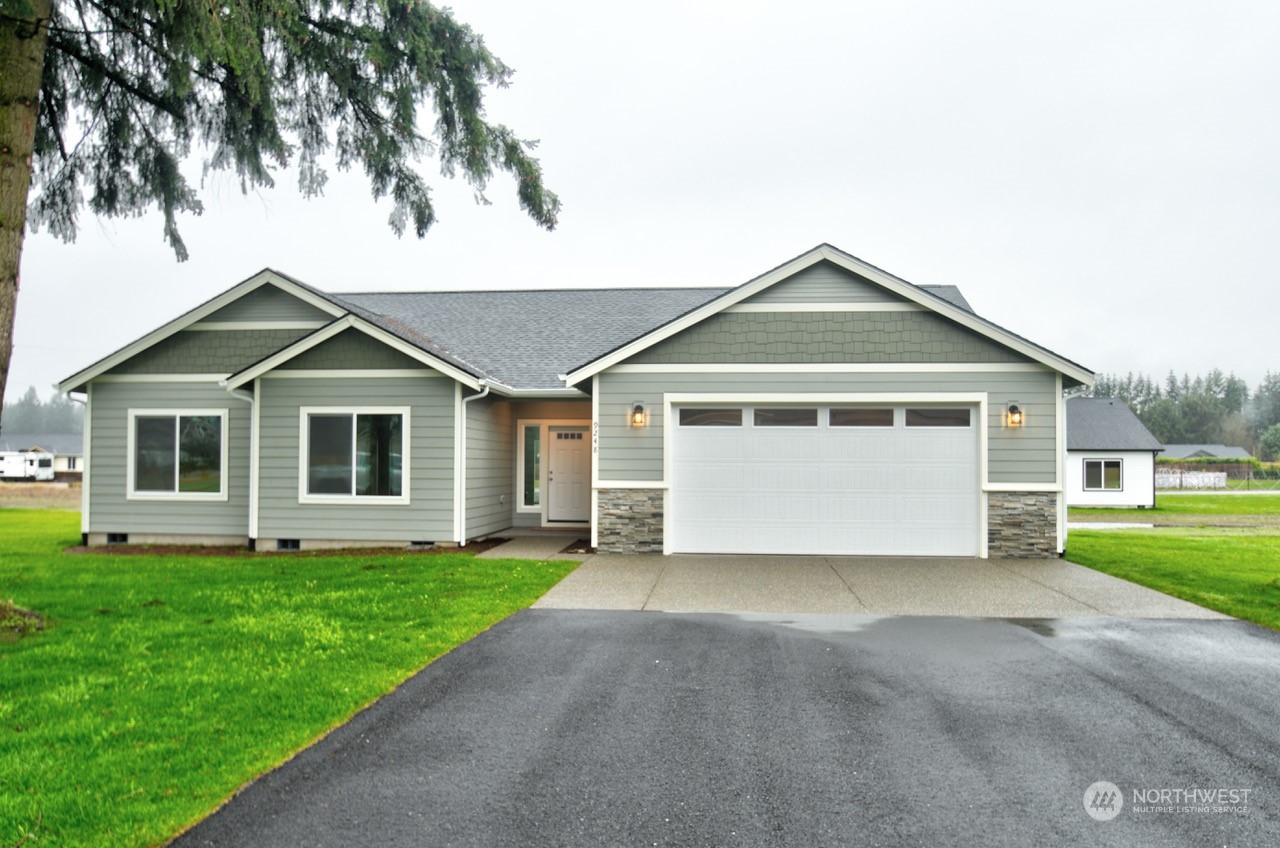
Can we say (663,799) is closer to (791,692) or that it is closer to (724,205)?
(791,692)

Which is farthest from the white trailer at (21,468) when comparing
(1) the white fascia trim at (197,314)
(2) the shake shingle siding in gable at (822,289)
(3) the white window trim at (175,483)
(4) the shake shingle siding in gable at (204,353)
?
(2) the shake shingle siding in gable at (822,289)

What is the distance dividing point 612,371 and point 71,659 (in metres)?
7.51

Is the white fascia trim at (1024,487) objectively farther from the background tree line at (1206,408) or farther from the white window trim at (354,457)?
the background tree line at (1206,408)

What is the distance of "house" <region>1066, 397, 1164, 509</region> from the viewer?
28156 mm

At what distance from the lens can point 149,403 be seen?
1285 centimetres

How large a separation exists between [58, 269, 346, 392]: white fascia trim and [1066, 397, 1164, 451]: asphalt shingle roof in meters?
27.1

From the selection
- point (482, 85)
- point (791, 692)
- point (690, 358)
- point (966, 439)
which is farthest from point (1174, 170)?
point (791, 692)

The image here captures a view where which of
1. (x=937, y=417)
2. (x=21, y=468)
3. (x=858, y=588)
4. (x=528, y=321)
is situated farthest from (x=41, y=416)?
(x=858, y=588)

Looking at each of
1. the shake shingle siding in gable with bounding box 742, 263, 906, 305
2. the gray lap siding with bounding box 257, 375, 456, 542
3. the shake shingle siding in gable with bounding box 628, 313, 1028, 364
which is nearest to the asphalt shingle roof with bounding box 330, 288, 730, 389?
the gray lap siding with bounding box 257, 375, 456, 542

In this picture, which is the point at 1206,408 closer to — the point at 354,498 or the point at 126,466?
the point at 354,498

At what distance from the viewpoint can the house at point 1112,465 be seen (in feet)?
92.4

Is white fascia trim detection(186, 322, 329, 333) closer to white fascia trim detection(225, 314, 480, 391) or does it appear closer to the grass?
white fascia trim detection(225, 314, 480, 391)

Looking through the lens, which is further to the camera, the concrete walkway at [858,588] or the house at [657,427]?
the house at [657,427]

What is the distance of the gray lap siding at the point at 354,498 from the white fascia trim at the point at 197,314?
67.0 inches
